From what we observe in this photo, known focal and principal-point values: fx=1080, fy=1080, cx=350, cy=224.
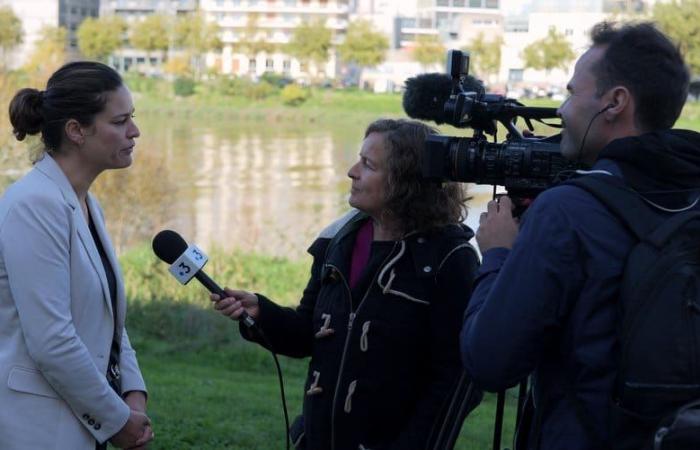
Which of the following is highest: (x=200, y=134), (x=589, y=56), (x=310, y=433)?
(x=589, y=56)

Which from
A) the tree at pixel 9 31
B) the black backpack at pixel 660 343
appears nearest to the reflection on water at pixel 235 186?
the black backpack at pixel 660 343

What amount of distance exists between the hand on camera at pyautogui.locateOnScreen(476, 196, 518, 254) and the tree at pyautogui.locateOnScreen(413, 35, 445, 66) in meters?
54.0

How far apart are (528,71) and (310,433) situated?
157 feet

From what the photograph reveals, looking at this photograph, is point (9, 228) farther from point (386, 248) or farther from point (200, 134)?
point (200, 134)

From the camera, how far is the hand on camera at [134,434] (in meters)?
2.66

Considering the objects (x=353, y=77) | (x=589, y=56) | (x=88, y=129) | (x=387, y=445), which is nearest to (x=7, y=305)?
(x=88, y=129)

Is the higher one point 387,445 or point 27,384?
point 27,384

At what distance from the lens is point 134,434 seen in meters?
2.68

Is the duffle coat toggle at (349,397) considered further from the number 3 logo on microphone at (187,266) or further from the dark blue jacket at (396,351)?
the number 3 logo on microphone at (187,266)

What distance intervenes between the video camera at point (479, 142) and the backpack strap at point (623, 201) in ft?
0.74

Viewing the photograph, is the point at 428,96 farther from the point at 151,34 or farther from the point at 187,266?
the point at 151,34

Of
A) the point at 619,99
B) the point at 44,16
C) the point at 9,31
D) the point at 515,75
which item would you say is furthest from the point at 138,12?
the point at 619,99

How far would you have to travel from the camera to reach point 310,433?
2.71m

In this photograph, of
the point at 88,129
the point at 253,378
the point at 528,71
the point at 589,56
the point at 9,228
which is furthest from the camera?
the point at 528,71
